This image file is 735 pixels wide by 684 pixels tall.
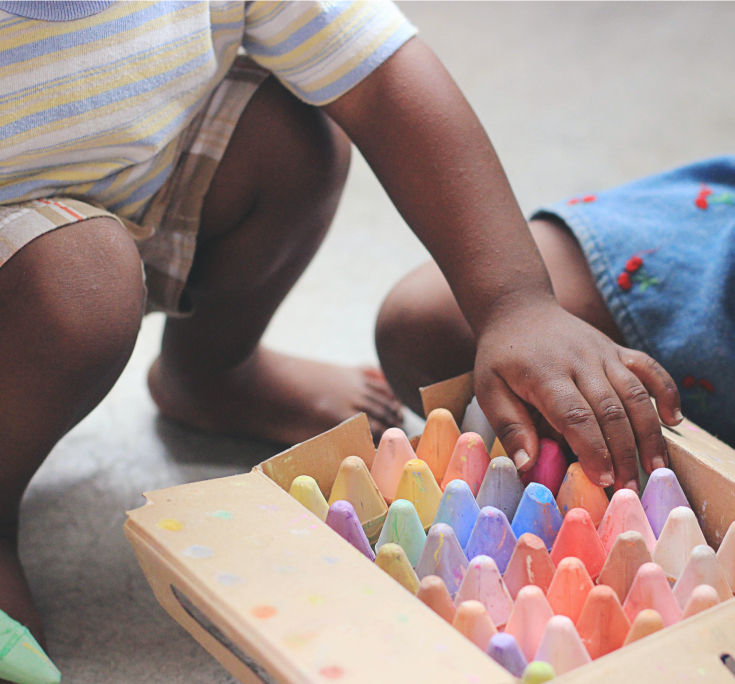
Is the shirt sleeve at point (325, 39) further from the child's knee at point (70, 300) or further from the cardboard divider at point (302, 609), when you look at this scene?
the cardboard divider at point (302, 609)

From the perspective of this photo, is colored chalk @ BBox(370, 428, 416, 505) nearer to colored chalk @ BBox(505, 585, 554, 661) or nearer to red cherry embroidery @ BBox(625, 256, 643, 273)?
colored chalk @ BBox(505, 585, 554, 661)

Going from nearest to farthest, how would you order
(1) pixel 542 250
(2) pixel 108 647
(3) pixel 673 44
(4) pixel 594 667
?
(4) pixel 594 667, (2) pixel 108 647, (1) pixel 542 250, (3) pixel 673 44

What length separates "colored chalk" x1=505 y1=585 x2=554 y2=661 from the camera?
0.38 meters

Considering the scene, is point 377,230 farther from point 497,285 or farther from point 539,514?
point 539,514

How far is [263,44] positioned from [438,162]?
6.5 inches

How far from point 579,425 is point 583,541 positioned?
7 centimetres

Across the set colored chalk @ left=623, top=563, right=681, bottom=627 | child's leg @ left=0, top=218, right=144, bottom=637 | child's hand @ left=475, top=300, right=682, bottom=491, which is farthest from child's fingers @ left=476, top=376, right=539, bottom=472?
child's leg @ left=0, top=218, right=144, bottom=637

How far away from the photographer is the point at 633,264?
0.66 m

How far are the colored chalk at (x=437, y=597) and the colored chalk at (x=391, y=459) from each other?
0.40 feet

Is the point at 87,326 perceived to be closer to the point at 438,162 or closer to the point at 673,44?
the point at 438,162

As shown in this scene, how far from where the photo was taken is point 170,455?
0.78 metres

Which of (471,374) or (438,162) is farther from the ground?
(438,162)

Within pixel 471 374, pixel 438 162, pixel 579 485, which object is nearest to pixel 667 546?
pixel 579 485

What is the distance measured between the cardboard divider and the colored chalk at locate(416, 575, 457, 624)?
0.02 m
